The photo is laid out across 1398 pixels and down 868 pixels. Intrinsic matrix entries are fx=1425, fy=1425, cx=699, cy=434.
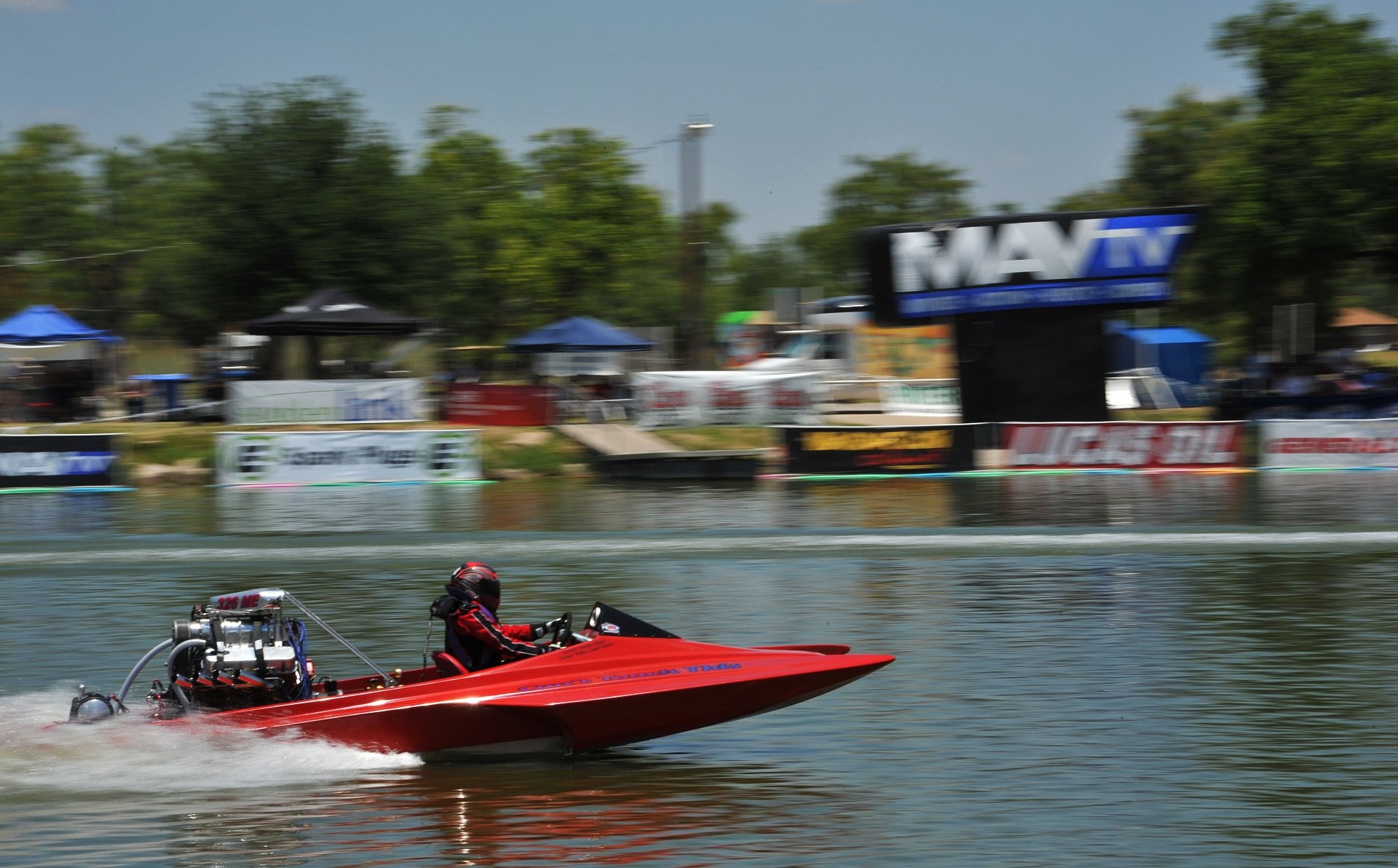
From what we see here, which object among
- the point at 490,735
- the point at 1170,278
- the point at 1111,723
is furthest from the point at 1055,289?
the point at 490,735

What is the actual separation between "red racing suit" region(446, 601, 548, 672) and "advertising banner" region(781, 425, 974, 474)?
20201 mm

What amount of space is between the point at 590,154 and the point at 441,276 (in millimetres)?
24505

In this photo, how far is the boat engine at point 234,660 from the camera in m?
9.11

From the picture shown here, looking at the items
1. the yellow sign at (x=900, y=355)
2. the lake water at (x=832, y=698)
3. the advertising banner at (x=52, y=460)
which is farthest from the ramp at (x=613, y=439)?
the yellow sign at (x=900, y=355)

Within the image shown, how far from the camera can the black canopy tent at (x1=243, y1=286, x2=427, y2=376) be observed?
34656mm

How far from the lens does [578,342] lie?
136 feet

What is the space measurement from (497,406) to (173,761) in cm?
2563

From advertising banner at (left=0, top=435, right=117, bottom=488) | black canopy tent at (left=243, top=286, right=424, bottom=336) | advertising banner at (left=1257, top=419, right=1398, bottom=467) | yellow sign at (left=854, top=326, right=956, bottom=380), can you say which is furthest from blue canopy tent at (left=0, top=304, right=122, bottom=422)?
advertising banner at (left=1257, top=419, right=1398, bottom=467)

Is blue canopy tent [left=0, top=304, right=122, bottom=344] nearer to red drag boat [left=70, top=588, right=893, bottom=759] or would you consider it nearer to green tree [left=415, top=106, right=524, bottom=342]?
green tree [left=415, top=106, right=524, bottom=342]

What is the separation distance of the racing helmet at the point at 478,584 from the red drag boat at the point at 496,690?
1.44ft

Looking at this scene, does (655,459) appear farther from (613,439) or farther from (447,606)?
(447,606)

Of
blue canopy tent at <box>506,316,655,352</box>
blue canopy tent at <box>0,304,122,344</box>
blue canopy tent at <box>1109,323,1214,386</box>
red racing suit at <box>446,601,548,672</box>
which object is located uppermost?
blue canopy tent at <box>0,304,122,344</box>

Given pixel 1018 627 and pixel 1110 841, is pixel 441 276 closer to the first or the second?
pixel 1018 627

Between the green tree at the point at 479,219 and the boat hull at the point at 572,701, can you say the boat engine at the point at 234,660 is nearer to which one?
the boat hull at the point at 572,701
